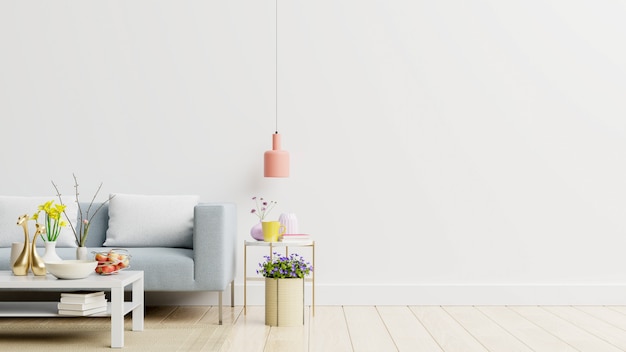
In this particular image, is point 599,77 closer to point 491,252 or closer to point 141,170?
point 491,252

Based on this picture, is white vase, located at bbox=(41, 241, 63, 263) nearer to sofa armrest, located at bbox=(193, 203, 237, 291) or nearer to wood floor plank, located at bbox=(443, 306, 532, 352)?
sofa armrest, located at bbox=(193, 203, 237, 291)

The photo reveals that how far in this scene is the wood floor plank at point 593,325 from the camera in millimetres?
4098

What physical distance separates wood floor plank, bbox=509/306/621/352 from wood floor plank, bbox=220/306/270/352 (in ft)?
5.11

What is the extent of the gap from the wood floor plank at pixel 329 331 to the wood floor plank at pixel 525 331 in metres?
0.90

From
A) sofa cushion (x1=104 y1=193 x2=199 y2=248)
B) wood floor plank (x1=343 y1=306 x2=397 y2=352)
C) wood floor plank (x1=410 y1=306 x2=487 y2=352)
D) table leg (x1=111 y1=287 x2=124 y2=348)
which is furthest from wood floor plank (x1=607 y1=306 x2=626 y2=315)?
table leg (x1=111 y1=287 x2=124 y2=348)

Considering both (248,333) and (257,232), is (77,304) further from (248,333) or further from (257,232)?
(257,232)

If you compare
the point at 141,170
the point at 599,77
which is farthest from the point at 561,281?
the point at 141,170

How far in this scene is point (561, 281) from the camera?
210 inches

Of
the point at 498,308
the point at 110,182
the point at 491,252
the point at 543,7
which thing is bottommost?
the point at 498,308

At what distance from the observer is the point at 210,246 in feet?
14.7

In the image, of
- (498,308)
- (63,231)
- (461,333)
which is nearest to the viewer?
(461,333)

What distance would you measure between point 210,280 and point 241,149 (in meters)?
1.18

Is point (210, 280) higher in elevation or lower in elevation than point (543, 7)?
lower

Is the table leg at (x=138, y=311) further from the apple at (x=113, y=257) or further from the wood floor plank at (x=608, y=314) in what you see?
the wood floor plank at (x=608, y=314)
